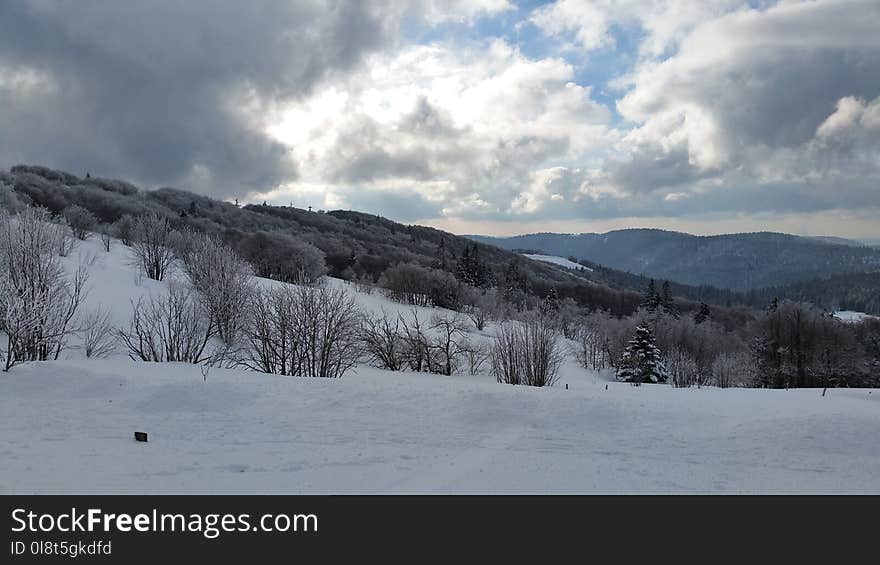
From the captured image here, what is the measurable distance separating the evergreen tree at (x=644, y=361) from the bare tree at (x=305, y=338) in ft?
96.9

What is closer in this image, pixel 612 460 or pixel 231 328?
pixel 612 460

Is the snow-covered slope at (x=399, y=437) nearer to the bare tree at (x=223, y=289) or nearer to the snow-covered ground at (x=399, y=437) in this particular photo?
the snow-covered ground at (x=399, y=437)

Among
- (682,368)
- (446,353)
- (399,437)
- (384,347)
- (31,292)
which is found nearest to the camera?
(399,437)

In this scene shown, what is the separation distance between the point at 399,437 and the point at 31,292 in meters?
16.3

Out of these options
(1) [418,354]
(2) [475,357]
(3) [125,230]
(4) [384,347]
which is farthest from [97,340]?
(3) [125,230]

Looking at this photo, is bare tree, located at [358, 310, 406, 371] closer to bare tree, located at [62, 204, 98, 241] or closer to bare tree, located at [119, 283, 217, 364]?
bare tree, located at [119, 283, 217, 364]

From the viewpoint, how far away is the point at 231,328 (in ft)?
87.2

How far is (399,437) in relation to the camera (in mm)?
10703

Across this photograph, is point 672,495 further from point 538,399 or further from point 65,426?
point 65,426

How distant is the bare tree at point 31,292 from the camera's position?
15.4 metres

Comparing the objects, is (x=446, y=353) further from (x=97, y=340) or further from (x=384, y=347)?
(x=97, y=340)

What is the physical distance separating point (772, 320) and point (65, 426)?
63.2m

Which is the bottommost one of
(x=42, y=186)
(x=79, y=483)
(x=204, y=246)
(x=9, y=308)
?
(x=79, y=483)

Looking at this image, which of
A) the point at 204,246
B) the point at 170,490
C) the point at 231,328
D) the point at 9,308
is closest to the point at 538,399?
the point at 170,490
